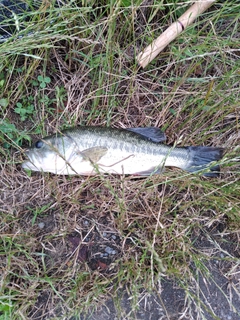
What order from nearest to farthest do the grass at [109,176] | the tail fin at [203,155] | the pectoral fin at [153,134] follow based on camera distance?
the grass at [109,176] < the tail fin at [203,155] < the pectoral fin at [153,134]

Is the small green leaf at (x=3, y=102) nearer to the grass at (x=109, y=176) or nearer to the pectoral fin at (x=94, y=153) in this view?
the grass at (x=109, y=176)

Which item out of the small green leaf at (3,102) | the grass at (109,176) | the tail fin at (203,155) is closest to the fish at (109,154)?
the tail fin at (203,155)

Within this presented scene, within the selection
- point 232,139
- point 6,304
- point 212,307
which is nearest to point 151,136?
point 232,139

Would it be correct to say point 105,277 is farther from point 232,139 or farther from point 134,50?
point 134,50

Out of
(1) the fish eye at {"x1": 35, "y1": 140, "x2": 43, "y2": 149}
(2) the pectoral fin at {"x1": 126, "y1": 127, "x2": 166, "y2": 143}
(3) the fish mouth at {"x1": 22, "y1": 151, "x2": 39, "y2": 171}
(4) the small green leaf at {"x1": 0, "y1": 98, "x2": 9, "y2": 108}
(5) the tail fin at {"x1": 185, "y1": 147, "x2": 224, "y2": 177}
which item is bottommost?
(3) the fish mouth at {"x1": 22, "y1": 151, "x2": 39, "y2": 171}

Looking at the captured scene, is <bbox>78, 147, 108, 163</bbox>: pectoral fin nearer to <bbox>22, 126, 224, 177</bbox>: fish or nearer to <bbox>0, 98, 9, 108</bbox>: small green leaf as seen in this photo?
<bbox>22, 126, 224, 177</bbox>: fish

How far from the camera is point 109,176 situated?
9.49ft

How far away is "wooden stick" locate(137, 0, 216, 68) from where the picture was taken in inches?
106

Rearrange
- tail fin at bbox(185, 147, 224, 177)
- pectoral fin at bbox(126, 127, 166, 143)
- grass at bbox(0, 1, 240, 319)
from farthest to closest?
pectoral fin at bbox(126, 127, 166, 143), tail fin at bbox(185, 147, 224, 177), grass at bbox(0, 1, 240, 319)

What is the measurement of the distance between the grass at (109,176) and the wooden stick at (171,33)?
4.2 inches

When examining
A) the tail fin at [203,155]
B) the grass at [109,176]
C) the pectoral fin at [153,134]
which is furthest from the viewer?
the pectoral fin at [153,134]

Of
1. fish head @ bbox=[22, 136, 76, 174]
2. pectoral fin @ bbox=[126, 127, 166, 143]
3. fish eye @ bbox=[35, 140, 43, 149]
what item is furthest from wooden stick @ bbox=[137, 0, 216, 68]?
fish eye @ bbox=[35, 140, 43, 149]

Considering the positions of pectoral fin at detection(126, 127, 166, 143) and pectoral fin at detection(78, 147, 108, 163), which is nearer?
pectoral fin at detection(78, 147, 108, 163)

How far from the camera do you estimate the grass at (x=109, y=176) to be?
267 cm
